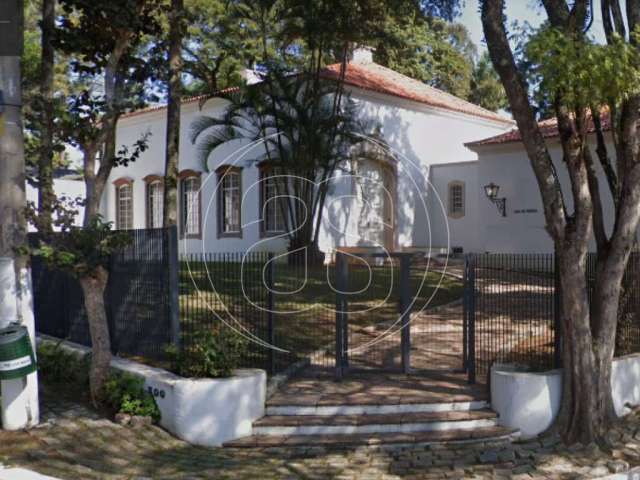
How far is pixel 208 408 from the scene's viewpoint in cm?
712

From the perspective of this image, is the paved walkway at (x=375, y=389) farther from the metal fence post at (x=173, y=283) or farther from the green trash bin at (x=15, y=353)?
the green trash bin at (x=15, y=353)

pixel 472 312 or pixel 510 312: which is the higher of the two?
pixel 472 312

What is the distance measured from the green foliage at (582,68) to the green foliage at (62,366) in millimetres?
6152

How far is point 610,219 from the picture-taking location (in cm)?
1762

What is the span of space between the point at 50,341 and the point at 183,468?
4350 millimetres

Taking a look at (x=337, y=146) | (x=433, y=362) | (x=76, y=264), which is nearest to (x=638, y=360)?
(x=433, y=362)

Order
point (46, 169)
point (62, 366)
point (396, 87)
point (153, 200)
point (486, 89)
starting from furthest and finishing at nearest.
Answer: point (486, 89)
point (153, 200)
point (396, 87)
point (62, 366)
point (46, 169)

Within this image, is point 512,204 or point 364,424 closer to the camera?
point 364,424

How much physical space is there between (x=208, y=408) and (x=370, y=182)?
1310 cm

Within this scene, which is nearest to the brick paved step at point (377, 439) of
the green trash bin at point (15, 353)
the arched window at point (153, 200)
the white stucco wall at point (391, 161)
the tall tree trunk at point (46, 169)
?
the green trash bin at point (15, 353)

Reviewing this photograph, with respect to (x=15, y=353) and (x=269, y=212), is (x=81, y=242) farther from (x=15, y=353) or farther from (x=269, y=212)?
(x=269, y=212)

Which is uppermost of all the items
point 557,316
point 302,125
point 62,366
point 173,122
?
point 302,125

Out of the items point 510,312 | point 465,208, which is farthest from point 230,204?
point 510,312

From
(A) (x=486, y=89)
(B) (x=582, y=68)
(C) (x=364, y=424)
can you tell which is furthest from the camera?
(A) (x=486, y=89)
